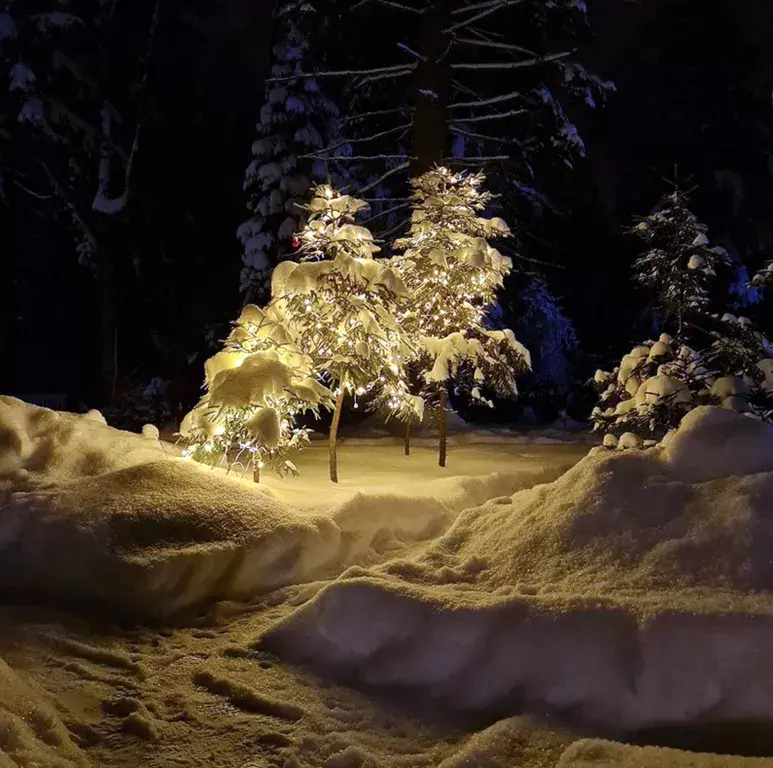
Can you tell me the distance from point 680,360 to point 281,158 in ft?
38.8

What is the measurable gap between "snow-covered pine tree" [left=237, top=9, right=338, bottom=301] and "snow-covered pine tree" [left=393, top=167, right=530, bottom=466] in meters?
8.28

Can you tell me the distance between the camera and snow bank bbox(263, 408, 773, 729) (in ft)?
13.2

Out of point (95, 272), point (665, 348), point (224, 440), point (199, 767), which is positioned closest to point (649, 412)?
point (665, 348)

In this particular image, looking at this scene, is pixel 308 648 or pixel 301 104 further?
pixel 301 104

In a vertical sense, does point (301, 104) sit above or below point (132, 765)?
above

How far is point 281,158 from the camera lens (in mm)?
18094

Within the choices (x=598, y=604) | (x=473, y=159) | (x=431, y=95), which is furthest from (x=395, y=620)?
(x=431, y=95)

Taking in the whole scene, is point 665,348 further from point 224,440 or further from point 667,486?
point 224,440

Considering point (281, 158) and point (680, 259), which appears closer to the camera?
point (680, 259)

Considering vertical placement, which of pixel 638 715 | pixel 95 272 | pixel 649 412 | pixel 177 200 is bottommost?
pixel 638 715

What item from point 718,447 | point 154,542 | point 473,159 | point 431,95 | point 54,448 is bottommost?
point 154,542

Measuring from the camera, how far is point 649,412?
8.32 metres

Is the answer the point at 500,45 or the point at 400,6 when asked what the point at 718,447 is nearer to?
the point at 500,45

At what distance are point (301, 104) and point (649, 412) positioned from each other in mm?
12239
